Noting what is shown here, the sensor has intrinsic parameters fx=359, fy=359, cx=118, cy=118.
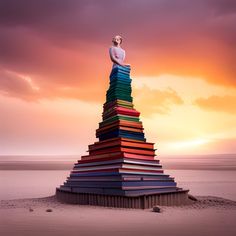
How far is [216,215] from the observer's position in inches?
518

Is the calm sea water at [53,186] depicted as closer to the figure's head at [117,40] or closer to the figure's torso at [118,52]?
the figure's torso at [118,52]

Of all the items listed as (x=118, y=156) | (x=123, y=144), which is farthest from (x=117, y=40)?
(x=118, y=156)

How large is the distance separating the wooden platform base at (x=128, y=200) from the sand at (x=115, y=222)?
799 mm

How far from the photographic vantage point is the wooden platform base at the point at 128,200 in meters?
14.9

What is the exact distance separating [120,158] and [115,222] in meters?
5.18

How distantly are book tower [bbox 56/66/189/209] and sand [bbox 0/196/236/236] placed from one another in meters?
1.08

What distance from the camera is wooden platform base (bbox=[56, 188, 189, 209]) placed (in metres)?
14.9

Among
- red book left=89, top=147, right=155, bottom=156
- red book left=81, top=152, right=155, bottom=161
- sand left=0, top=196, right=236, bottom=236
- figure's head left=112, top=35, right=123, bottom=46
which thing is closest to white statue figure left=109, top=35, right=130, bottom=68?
figure's head left=112, top=35, right=123, bottom=46

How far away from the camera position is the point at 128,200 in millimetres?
14867

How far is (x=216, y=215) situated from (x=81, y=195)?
6.35 m

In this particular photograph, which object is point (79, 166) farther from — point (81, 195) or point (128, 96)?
point (128, 96)

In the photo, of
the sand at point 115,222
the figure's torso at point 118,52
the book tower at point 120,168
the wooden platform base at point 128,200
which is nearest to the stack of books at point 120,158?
the book tower at point 120,168

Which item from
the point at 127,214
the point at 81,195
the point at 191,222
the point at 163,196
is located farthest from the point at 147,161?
the point at 191,222

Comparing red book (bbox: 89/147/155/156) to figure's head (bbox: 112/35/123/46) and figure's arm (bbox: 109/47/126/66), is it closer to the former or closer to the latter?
figure's arm (bbox: 109/47/126/66)
